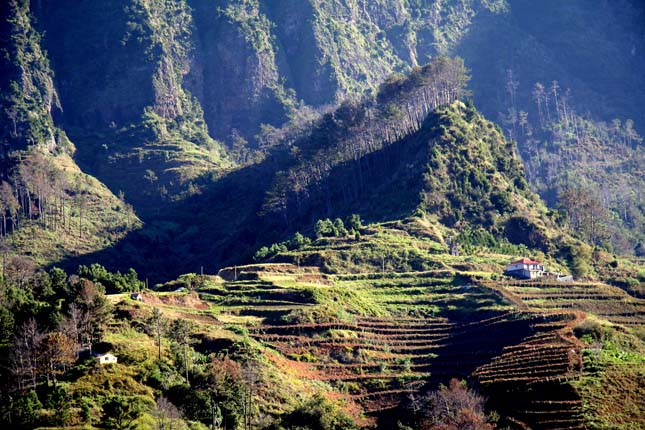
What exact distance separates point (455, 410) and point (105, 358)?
27616 mm

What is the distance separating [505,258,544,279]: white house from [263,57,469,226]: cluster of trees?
37290mm

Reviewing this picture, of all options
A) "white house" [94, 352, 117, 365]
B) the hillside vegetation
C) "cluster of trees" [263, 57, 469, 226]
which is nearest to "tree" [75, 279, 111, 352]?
the hillside vegetation

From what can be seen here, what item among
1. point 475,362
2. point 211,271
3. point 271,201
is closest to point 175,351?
point 475,362

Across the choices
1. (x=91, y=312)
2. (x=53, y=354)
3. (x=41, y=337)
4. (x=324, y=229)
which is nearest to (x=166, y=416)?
(x=53, y=354)

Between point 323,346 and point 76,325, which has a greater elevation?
point 76,325

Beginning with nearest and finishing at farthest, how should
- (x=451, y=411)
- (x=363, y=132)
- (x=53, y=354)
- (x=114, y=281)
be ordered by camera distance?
(x=53, y=354)
(x=451, y=411)
(x=114, y=281)
(x=363, y=132)

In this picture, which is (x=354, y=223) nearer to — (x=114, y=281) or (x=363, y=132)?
(x=363, y=132)

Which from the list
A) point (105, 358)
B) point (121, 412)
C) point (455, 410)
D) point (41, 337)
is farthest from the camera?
point (105, 358)

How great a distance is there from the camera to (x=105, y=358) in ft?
274

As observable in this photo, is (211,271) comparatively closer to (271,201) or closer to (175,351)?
(271,201)

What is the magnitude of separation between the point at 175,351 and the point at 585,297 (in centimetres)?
4434

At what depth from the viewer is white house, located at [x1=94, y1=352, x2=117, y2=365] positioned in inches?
3265

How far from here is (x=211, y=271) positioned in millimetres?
142375

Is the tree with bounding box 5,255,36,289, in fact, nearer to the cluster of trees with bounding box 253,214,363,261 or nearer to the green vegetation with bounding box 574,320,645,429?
the cluster of trees with bounding box 253,214,363,261
